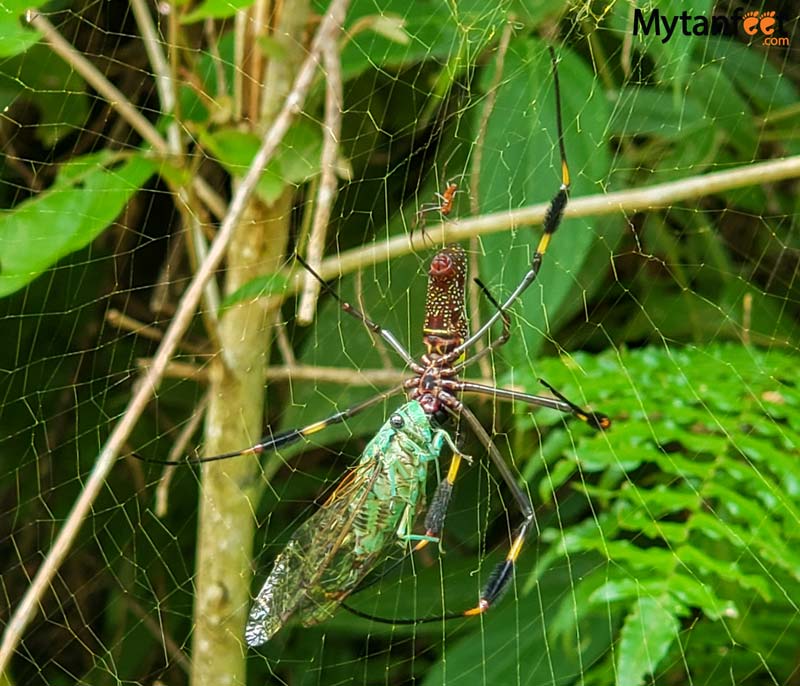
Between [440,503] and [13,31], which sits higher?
[13,31]

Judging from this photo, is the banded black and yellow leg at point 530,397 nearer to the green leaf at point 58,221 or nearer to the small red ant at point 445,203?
the small red ant at point 445,203

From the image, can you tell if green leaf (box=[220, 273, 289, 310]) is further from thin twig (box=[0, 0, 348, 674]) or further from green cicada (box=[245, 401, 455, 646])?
green cicada (box=[245, 401, 455, 646])

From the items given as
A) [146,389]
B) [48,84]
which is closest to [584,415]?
[146,389]

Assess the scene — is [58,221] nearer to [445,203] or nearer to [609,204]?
[445,203]

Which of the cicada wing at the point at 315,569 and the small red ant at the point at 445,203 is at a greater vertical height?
the small red ant at the point at 445,203

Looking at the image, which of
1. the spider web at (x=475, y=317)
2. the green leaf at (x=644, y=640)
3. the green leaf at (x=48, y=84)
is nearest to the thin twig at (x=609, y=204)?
the spider web at (x=475, y=317)

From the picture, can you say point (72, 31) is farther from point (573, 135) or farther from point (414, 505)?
point (414, 505)
